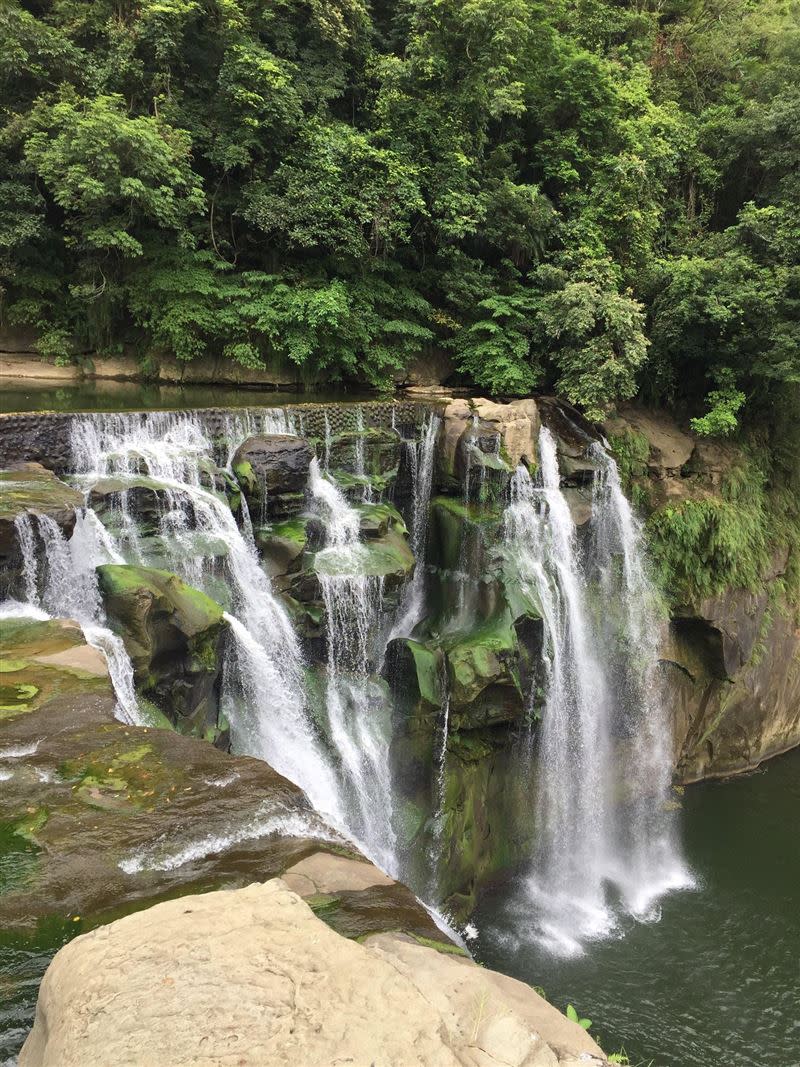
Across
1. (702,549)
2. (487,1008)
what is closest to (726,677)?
(702,549)

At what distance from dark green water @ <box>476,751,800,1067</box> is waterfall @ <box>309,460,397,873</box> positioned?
2.33 m

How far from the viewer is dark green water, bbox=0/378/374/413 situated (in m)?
12.0

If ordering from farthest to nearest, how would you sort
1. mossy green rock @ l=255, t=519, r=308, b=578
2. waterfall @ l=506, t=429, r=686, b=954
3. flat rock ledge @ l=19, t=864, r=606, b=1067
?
waterfall @ l=506, t=429, r=686, b=954 < mossy green rock @ l=255, t=519, r=308, b=578 < flat rock ledge @ l=19, t=864, r=606, b=1067

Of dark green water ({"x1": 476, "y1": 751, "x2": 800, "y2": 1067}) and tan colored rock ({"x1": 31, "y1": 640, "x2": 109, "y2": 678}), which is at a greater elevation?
tan colored rock ({"x1": 31, "y1": 640, "x2": 109, "y2": 678})

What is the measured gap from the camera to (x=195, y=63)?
14.8 meters

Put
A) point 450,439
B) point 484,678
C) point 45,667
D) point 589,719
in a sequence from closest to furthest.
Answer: point 45,667 → point 484,678 → point 589,719 → point 450,439

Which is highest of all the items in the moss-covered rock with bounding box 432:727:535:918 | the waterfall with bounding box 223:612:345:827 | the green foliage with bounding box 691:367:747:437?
the green foliage with bounding box 691:367:747:437

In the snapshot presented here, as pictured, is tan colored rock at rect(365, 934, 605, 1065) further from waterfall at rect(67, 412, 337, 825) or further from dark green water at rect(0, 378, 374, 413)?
dark green water at rect(0, 378, 374, 413)

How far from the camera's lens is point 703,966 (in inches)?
344

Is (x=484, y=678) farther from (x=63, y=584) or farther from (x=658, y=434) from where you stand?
(x=658, y=434)

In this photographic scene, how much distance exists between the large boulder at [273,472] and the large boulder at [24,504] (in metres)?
2.48

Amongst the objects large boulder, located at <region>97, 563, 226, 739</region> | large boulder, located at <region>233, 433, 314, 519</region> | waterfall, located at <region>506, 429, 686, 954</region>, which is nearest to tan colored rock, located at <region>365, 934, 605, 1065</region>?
large boulder, located at <region>97, 563, 226, 739</region>

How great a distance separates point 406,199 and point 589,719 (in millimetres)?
11402

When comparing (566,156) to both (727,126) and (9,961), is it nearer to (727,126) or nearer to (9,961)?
(727,126)
